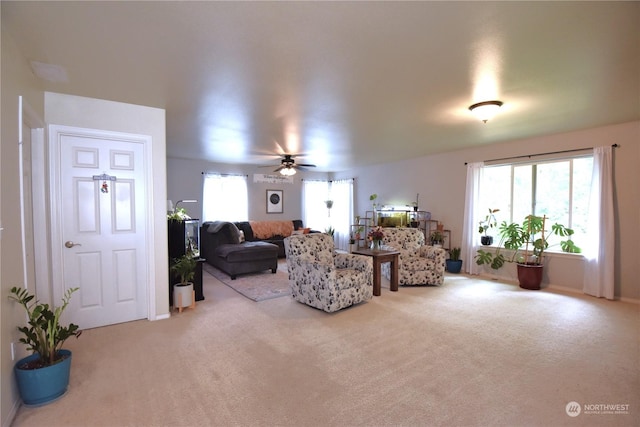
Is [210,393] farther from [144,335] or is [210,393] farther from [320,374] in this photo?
[144,335]

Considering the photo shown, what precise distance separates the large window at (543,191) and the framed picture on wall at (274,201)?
16.9 feet

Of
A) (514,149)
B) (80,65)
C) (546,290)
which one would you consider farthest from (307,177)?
(80,65)

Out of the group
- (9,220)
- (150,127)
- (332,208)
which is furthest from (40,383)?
(332,208)

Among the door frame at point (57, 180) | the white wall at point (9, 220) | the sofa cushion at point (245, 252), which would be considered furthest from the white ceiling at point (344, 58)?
the sofa cushion at point (245, 252)

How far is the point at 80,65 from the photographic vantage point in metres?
2.49

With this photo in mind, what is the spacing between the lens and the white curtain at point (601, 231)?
4305 millimetres

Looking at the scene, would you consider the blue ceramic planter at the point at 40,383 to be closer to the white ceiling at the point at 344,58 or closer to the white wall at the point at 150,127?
the white wall at the point at 150,127

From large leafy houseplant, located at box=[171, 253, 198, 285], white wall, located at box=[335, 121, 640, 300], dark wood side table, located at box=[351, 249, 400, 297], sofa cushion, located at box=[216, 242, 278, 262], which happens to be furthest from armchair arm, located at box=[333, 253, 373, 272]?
white wall, located at box=[335, 121, 640, 300]

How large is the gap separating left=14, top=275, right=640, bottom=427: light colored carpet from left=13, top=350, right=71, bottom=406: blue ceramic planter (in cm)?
6

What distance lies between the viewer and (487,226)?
Result: 5.78 metres

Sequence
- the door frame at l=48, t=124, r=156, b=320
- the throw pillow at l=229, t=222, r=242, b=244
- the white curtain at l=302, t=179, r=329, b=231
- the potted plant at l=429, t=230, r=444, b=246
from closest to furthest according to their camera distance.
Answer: the door frame at l=48, t=124, r=156, b=320, the throw pillow at l=229, t=222, r=242, b=244, the potted plant at l=429, t=230, r=444, b=246, the white curtain at l=302, t=179, r=329, b=231

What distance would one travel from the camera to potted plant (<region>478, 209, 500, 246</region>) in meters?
5.73

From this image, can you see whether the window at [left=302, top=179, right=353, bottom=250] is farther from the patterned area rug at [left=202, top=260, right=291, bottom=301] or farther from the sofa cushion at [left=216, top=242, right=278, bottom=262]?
the sofa cushion at [left=216, top=242, right=278, bottom=262]

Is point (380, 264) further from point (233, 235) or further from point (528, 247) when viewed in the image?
point (233, 235)
